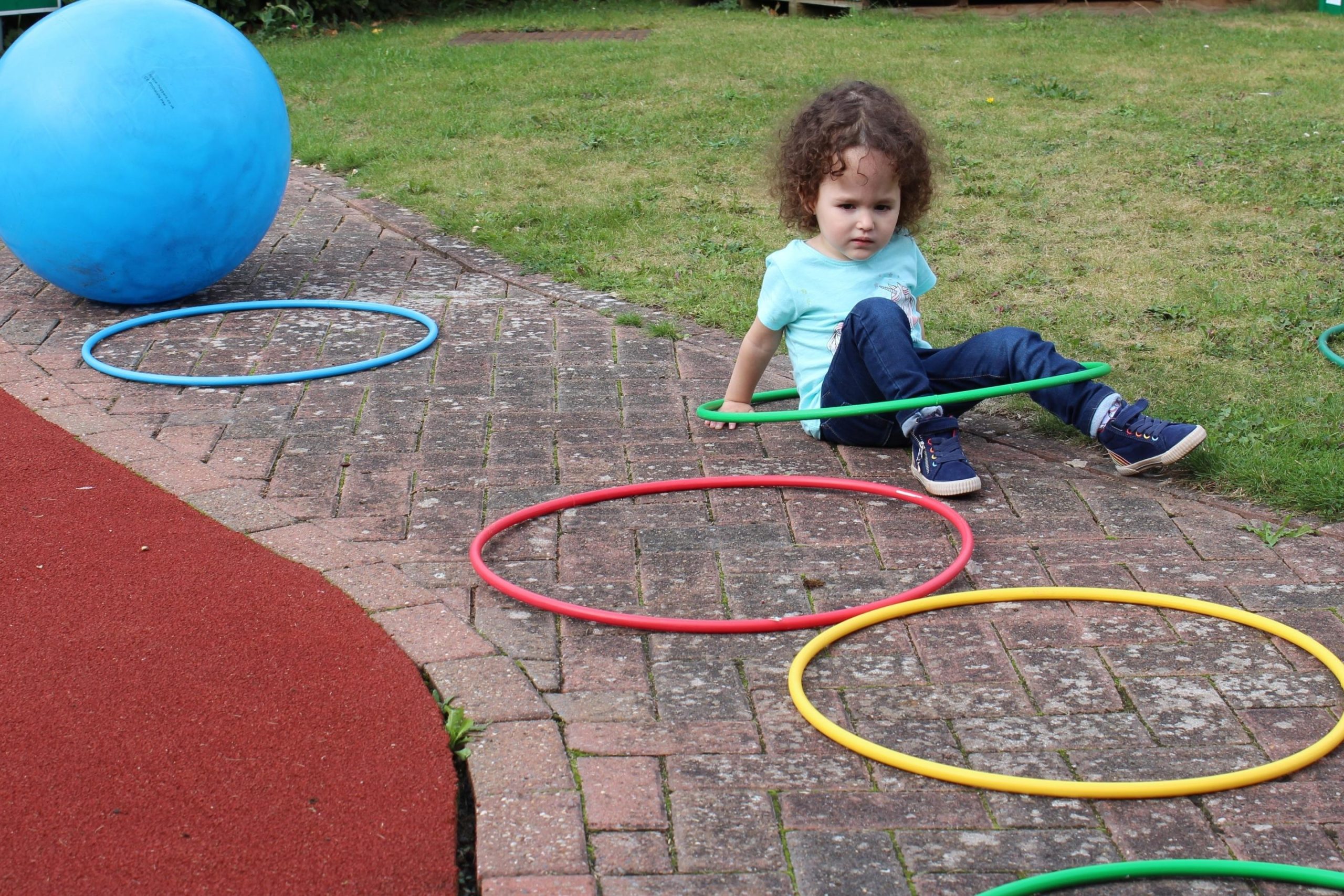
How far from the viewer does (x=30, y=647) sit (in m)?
3.34

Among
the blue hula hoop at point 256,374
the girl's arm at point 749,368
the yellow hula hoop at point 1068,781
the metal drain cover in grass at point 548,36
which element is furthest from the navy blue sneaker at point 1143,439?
the metal drain cover in grass at point 548,36

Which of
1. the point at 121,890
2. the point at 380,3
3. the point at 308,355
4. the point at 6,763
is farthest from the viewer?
the point at 380,3

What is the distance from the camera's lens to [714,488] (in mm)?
4254

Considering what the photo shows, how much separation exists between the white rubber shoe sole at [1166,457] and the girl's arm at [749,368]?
1.16 meters

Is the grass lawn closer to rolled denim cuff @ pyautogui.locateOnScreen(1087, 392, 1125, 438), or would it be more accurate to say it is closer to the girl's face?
rolled denim cuff @ pyautogui.locateOnScreen(1087, 392, 1125, 438)

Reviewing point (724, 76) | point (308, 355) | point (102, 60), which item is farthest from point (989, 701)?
point (724, 76)

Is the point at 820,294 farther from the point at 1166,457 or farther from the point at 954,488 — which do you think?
the point at 1166,457

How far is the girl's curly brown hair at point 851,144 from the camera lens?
4402 millimetres

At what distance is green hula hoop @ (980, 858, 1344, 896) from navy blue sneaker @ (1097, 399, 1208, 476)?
1.90 meters

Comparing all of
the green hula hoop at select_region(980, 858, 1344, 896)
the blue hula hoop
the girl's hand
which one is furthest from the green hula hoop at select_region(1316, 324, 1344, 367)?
the blue hula hoop

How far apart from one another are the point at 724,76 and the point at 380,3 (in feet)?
18.5

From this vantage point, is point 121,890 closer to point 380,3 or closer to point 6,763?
point 6,763

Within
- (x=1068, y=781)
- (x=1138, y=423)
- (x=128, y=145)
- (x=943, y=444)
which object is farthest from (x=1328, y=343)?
(x=128, y=145)

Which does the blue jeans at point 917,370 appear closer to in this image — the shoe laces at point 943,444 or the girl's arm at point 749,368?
the shoe laces at point 943,444
